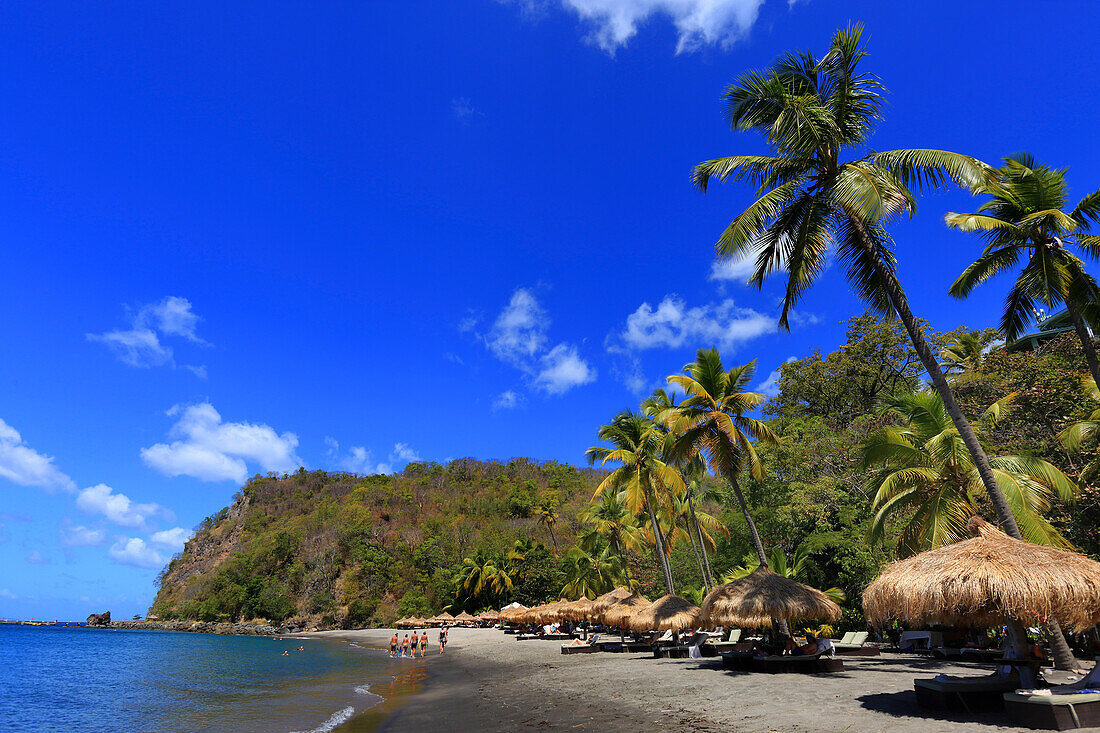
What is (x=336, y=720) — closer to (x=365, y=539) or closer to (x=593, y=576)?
(x=593, y=576)

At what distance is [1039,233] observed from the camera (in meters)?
10.9

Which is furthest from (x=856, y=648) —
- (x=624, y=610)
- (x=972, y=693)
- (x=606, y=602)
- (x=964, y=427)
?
(x=606, y=602)

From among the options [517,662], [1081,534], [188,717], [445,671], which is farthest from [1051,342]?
[188,717]

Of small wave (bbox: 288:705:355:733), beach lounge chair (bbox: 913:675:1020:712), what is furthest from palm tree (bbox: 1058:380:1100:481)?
small wave (bbox: 288:705:355:733)

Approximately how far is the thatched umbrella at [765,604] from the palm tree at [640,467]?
7.98 m

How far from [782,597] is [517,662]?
14.0 m

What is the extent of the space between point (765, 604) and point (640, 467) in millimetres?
11175

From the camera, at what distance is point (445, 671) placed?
24.4m

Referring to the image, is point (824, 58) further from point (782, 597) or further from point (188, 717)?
point (188, 717)

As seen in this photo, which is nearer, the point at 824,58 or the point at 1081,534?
the point at 824,58

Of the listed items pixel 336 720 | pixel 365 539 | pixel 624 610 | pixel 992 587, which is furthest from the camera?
pixel 365 539

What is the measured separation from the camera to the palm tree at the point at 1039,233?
420 inches

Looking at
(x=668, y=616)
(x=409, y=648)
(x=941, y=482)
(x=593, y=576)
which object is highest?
(x=941, y=482)

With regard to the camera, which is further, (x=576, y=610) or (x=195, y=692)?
(x=576, y=610)
